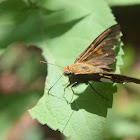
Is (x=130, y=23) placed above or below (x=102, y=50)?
below

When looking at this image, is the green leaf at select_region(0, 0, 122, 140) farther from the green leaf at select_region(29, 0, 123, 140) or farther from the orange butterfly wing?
the orange butterfly wing

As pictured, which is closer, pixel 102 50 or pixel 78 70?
pixel 78 70

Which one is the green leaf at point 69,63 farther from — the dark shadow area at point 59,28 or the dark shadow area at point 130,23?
the dark shadow area at point 130,23

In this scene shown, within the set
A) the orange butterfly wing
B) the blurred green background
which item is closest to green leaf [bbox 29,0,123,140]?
the orange butterfly wing

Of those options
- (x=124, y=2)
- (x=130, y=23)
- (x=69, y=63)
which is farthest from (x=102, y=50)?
Result: (x=130, y=23)

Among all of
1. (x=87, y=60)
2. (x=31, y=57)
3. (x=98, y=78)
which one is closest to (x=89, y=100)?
(x=98, y=78)

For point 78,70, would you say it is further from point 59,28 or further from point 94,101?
point 59,28

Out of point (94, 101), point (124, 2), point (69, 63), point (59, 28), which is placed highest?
point (124, 2)

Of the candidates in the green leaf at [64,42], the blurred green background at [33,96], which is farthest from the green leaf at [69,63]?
the blurred green background at [33,96]

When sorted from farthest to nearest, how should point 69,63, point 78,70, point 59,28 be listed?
point 59,28, point 69,63, point 78,70

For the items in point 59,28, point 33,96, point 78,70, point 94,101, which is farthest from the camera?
point 33,96

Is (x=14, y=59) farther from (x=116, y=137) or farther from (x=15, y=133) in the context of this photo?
(x=116, y=137)
